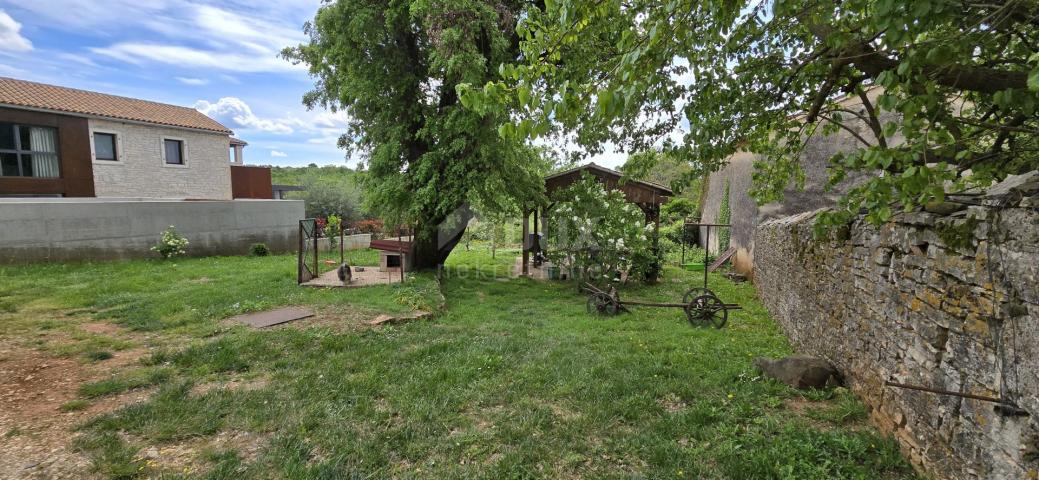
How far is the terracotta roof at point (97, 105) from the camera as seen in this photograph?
47.5ft

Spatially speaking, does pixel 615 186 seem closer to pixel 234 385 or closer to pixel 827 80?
pixel 827 80

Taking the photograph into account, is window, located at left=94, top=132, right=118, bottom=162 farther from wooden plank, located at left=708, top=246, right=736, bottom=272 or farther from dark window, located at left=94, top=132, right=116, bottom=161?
wooden plank, located at left=708, top=246, right=736, bottom=272

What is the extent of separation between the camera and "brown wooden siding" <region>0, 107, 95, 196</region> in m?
14.2

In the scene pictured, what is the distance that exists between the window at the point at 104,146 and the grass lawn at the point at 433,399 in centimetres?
1163

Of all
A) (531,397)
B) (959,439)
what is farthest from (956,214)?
(531,397)

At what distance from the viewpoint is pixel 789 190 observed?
10.8 m

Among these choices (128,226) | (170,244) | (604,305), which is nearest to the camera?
(604,305)

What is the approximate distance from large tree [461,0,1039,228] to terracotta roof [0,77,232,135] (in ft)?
A: 63.1

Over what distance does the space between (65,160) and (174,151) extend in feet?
11.5

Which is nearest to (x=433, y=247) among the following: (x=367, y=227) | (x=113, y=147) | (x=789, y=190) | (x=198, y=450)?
(x=198, y=450)

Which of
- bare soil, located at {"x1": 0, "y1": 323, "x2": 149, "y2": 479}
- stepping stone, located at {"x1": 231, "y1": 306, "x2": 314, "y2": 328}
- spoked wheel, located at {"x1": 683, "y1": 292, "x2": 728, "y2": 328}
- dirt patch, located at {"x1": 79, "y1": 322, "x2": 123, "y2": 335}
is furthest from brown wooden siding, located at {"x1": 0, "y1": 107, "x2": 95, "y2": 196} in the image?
spoked wheel, located at {"x1": 683, "y1": 292, "x2": 728, "y2": 328}

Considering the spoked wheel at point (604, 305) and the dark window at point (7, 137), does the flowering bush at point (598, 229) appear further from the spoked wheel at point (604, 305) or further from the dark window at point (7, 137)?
the dark window at point (7, 137)

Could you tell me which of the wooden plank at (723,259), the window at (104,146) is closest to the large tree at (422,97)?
the wooden plank at (723,259)

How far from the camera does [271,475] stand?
2.86 meters
